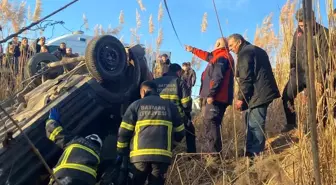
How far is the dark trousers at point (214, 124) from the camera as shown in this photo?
4.77 m

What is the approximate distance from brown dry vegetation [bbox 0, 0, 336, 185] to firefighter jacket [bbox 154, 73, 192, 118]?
1.68ft

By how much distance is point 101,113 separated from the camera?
502 cm

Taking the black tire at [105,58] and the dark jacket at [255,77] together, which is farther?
the black tire at [105,58]

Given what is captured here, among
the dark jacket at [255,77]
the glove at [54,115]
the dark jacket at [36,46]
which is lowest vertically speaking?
the glove at [54,115]

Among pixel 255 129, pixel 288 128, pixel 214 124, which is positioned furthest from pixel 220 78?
pixel 288 128

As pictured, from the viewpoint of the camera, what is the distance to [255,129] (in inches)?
176

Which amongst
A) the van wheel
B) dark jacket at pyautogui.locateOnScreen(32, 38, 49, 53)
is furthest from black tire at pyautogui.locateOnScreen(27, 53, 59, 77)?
dark jacket at pyautogui.locateOnScreen(32, 38, 49, 53)

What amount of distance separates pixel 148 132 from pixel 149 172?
41 cm

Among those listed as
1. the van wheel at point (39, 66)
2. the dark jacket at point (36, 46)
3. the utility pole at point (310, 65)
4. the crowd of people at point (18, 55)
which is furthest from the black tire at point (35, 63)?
the utility pole at point (310, 65)

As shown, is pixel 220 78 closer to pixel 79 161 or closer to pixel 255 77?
pixel 255 77

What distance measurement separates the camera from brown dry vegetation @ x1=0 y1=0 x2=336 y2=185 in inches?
96.1

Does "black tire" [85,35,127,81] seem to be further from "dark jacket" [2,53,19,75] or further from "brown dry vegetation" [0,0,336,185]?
"dark jacket" [2,53,19,75]

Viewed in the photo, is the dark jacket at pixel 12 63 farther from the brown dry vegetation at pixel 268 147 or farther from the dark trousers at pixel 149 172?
the dark trousers at pixel 149 172

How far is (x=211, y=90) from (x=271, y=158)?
5.65 ft
